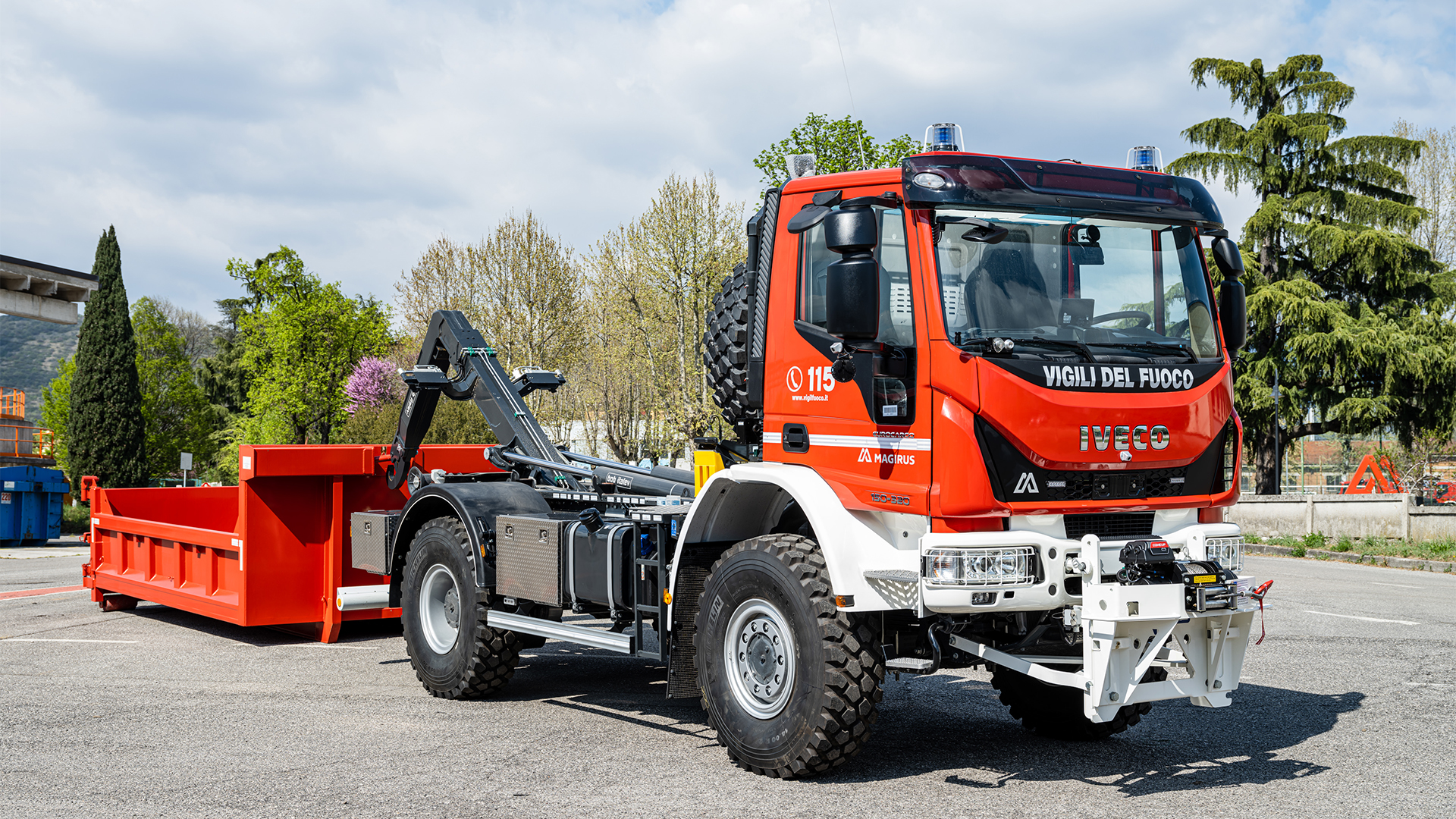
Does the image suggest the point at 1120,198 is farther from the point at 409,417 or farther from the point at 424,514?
the point at 409,417

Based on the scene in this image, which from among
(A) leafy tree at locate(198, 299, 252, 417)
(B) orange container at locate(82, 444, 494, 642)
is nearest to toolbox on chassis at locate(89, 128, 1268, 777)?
(B) orange container at locate(82, 444, 494, 642)

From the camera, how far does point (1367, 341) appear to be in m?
31.9

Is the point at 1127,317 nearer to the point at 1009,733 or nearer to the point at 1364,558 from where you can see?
the point at 1009,733

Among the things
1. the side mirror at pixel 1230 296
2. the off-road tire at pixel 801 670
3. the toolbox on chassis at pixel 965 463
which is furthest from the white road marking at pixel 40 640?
the side mirror at pixel 1230 296

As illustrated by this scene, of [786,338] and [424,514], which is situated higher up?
[786,338]

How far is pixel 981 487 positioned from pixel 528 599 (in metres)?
3.37

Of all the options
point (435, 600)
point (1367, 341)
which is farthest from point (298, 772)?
point (1367, 341)

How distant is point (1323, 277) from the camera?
34.6 m

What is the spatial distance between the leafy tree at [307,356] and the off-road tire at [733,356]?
42.8m

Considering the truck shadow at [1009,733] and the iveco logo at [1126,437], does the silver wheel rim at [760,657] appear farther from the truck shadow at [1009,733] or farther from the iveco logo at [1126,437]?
the iveco logo at [1126,437]

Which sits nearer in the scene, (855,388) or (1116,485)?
(1116,485)

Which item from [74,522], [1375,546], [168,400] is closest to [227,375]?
[168,400]

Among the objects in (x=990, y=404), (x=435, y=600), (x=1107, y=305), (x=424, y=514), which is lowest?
(x=435, y=600)

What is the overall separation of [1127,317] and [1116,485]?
847 mm
